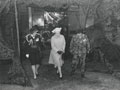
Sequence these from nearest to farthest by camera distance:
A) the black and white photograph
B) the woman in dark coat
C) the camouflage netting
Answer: the black and white photograph, the woman in dark coat, the camouflage netting

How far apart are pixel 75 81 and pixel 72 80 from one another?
14 cm

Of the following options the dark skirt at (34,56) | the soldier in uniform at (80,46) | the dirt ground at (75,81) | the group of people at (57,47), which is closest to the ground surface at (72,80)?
the dirt ground at (75,81)

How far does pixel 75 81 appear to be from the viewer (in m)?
6.40

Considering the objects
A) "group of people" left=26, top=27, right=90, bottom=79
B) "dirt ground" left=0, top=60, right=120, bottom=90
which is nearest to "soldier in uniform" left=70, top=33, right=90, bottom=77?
"group of people" left=26, top=27, right=90, bottom=79

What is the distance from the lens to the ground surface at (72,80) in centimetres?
590

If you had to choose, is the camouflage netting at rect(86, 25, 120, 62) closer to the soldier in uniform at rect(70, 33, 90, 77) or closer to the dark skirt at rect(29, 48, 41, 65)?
the soldier in uniform at rect(70, 33, 90, 77)

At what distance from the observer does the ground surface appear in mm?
5905

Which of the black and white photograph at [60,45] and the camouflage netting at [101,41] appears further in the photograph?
the camouflage netting at [101,41]

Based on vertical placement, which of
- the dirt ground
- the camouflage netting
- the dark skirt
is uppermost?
the camouflage netting

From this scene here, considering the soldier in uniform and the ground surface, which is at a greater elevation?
the soldier in uniform

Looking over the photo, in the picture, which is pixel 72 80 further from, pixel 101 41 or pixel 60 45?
pixel 101 41

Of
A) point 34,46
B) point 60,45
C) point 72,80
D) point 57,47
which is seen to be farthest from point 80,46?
point 34,46

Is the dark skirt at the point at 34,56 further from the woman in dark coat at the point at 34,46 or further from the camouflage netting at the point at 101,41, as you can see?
the camouflage netting at the point at 101,41

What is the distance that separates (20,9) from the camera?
760 centimetres
